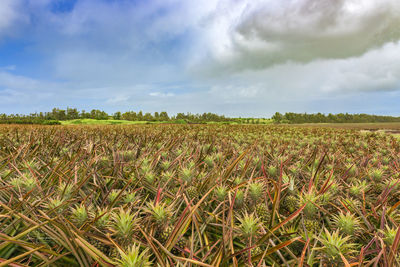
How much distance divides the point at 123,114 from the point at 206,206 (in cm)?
4606

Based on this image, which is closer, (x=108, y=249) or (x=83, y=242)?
(x=83, y=242)

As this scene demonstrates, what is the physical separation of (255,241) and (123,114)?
1824 inches

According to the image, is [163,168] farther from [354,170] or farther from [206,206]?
[354,170]

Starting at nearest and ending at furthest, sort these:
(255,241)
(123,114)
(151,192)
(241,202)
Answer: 1. (255,241)
2. (241,202)
3. (151,192)
4. (123,114)

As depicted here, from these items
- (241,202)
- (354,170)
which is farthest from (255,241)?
(354,170)

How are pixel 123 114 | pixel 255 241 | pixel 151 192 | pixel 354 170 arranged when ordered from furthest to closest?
pixel 123 114 → pixel 354 170 → pixel 151 192 → pixel 255 241

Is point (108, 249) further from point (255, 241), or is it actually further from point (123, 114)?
point (123, 114)

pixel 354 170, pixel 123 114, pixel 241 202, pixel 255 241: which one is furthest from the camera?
pixel 123 114

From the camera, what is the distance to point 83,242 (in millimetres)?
551

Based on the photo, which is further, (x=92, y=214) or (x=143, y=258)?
(x=92, y=214)

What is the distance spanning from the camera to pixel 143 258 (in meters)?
0.53

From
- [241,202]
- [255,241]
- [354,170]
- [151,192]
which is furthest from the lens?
[354,170]

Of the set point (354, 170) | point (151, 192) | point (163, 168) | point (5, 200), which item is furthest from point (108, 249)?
point (354, 170)

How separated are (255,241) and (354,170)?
3.91 feet
